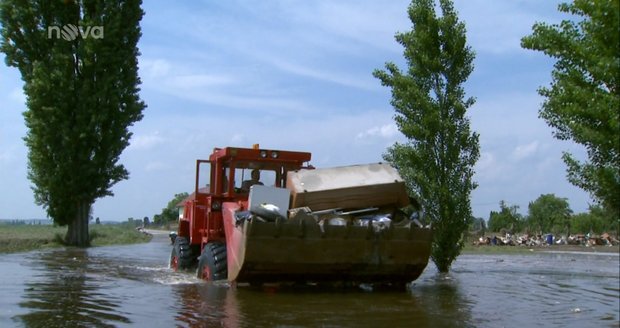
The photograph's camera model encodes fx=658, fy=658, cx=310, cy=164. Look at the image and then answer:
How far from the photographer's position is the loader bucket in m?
10.5

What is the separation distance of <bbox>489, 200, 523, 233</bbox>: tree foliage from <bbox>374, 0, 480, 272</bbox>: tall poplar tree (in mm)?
42974

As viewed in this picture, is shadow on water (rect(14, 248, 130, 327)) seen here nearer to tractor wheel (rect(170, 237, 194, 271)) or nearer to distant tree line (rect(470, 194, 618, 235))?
tractor wheel (rect(170, 237, 194, 271))

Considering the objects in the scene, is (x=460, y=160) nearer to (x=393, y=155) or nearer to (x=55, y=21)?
A: (x=393, y=155)

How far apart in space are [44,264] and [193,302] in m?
8.63

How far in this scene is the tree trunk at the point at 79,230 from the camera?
27859 mm

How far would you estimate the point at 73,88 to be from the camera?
87.4ft

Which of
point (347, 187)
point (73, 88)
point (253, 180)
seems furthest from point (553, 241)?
Result: point (347, 187)

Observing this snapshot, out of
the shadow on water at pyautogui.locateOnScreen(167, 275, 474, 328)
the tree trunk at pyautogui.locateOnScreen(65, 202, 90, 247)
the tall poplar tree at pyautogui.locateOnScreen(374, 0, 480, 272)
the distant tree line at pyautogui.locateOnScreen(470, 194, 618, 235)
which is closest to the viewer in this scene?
the shadow on water at pyautogui.locateOnScreen(167, 275, 474, 328)

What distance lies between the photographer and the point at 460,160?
1708cm

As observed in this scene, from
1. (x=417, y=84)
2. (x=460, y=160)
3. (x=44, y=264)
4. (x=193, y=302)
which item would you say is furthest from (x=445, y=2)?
(x=44, y=264)

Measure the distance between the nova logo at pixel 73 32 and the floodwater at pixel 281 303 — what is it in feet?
46.6

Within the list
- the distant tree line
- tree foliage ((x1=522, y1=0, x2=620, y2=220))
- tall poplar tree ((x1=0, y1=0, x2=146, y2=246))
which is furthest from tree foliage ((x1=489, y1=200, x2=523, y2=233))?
tree foliage ((x1=522, y1=0, x2=620, y2=220))

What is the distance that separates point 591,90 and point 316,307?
491cm

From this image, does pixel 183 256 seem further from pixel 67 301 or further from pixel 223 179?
pixel 67 301
